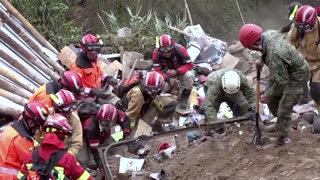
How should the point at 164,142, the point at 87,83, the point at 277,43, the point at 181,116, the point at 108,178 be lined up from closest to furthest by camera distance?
1. the point at 277,43
2. the point at 108,178
3. the point at 164,142
4. the point at 87,83
5. the point at 181,116

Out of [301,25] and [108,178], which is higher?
[301,25]

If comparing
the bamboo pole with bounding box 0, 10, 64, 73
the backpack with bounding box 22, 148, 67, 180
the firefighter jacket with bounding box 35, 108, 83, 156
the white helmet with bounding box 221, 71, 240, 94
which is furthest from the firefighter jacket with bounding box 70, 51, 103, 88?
the backpack with bounding box 22, 148, 67, 180

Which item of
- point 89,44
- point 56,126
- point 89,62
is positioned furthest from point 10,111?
point 56,126

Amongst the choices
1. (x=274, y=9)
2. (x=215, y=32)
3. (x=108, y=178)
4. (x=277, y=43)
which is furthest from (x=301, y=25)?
(x=274, y=9)

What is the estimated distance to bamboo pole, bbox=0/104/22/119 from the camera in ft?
27.5

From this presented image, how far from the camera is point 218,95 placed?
25.8ft

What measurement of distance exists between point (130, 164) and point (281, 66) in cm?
248

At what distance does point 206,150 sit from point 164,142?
99cm

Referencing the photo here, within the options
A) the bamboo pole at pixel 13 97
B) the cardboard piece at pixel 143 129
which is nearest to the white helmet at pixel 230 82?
the cardboard piece at pixel 143 129

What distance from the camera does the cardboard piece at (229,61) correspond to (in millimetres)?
11891

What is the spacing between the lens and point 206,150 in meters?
7.43

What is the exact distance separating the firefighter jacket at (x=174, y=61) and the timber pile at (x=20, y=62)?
2.11 meters

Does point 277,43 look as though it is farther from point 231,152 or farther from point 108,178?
point 108,178

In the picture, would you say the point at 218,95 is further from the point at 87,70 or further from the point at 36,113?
the point at 36,113
